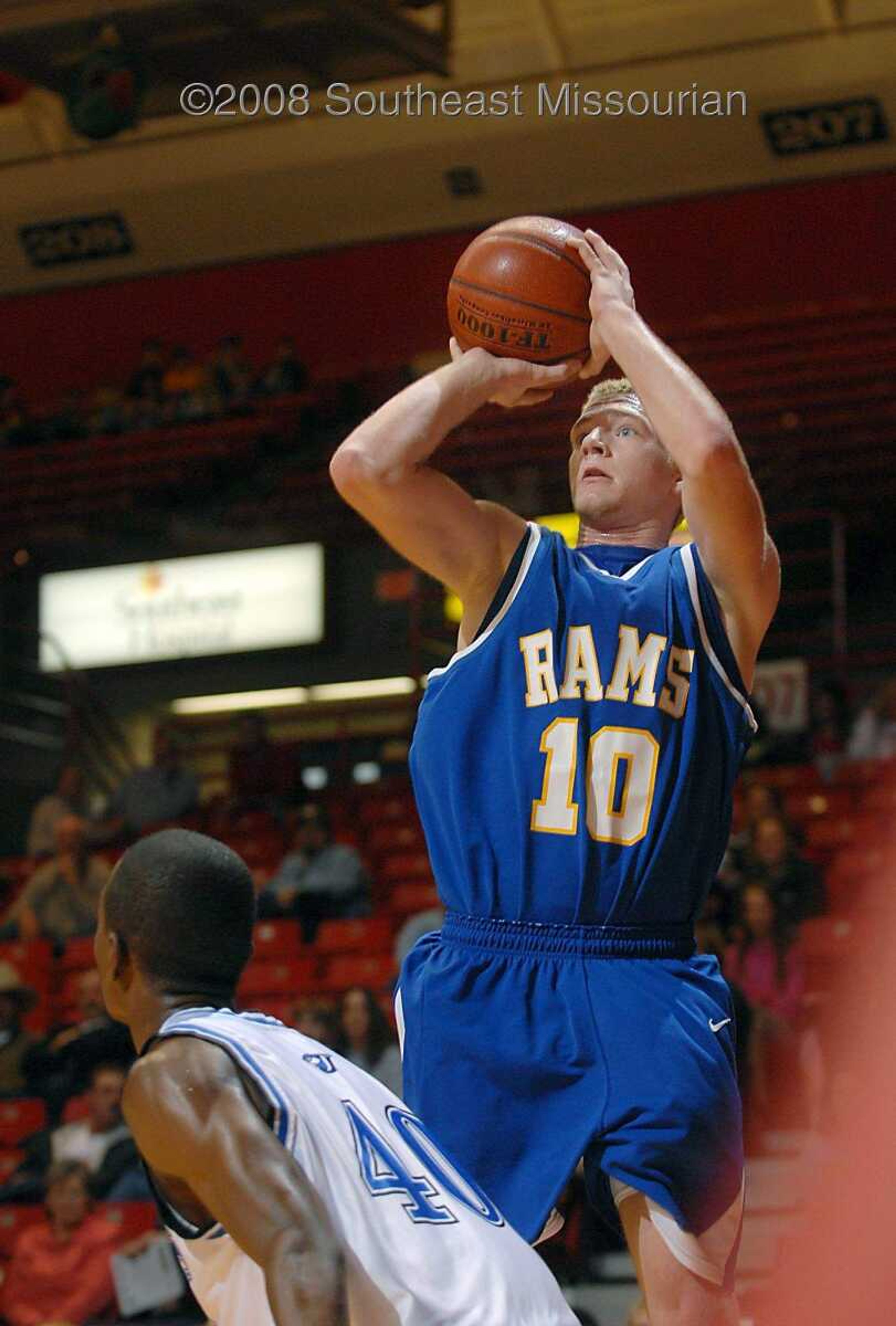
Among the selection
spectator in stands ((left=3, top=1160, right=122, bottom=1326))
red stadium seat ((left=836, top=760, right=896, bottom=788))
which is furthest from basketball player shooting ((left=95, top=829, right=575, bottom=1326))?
red stadium seat ((left=836, top=760, right=896, bottom=788))

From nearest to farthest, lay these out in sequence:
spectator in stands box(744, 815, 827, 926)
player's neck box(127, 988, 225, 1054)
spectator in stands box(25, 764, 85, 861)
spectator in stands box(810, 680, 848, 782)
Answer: player's neck box(127, 988, 225, 1054), spectator in stands box(744, 815, 827, 926), spectator in stands box(810, 680, 848, 782), spectator in stands box(25, 764, 85, 861)

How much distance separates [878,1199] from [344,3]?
7976mm

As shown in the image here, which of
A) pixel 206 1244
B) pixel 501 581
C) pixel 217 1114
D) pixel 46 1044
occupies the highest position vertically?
pixel 501 581

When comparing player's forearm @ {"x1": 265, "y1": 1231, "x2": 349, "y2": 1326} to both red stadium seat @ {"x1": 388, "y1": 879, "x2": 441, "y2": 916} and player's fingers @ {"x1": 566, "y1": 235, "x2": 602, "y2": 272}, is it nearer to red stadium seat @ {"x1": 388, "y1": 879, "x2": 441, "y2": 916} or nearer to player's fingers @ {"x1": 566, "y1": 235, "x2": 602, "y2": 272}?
player's fingers @ {"x1": 566, "y1": 235, "x2": 602, "y2": 272}

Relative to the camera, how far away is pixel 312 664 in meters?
16.2

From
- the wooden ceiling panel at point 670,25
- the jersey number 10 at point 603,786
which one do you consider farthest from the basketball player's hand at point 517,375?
the wooden ceiling panel at point 670,25

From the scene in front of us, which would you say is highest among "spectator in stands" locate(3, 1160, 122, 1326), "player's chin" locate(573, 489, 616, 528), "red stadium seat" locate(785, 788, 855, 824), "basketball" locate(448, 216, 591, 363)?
"basketball" locate(448, 216, 591, 363)

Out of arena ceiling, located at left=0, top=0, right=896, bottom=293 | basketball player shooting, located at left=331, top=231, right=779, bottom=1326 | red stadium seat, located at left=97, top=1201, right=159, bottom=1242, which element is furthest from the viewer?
arena ceiling, located at left=0, top=0, right=896, bottom=293

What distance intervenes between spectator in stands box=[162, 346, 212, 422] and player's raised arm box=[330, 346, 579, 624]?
40.1 ft

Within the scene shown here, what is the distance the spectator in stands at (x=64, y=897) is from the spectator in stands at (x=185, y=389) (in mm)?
4922

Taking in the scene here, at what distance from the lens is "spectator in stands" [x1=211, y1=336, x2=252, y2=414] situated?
15.5 metres

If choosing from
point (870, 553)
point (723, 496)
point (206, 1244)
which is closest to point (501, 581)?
point (723, 496)

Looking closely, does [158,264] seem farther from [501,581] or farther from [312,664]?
[501,581]

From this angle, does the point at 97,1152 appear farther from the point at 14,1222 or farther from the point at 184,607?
the point at 184,607
